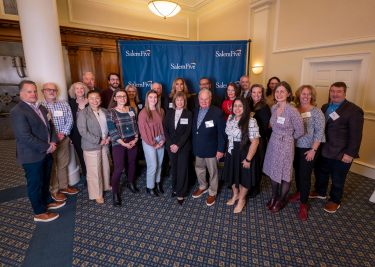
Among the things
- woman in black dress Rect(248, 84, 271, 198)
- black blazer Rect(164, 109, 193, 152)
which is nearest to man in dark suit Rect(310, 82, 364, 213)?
woman in black dress Rect(248, 84, 271, 198)

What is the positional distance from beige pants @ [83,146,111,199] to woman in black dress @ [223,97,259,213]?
176 centimetres

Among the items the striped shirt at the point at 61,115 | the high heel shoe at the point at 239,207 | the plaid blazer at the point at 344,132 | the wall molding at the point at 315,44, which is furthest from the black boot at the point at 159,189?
the wall molding at the point at 315,44

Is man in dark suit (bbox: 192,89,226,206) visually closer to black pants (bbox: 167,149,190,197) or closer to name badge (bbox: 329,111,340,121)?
black pants (bbox: 167,149,190,197)

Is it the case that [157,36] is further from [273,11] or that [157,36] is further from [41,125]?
[41,125]

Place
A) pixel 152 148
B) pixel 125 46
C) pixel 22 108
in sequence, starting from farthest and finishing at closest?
1. pixel 125 46
2. pixel 152 148
3. pixel 22 108

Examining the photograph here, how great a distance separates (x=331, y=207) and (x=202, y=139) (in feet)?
6.38

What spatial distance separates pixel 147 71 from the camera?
420 centimetres

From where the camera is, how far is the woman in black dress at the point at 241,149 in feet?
7.74

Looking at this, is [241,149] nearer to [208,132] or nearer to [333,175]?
[208,132]

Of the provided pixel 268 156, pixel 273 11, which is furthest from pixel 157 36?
pixel 268 156

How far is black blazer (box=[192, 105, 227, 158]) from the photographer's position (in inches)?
102

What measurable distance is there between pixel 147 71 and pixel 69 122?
1915 millimetres

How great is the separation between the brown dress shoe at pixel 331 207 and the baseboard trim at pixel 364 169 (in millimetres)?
1519

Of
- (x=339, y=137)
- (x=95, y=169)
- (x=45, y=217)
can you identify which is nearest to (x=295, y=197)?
(x=339, y=137)
